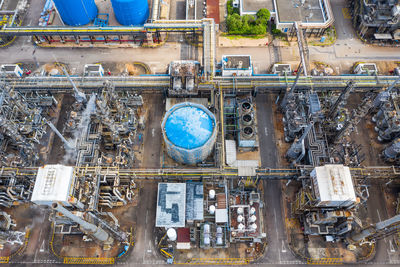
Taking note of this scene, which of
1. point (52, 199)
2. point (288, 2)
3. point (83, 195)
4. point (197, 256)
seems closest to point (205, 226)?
point (197, 256)

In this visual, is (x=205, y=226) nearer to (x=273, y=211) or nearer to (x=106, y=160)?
(x=273, y=211)

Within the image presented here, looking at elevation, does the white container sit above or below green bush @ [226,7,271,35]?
below

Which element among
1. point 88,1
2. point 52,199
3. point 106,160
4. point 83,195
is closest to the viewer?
point 52,199

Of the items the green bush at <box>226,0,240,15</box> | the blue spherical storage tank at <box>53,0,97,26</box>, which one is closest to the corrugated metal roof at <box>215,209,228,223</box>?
the green bush at <box>226,0,240,15</box>

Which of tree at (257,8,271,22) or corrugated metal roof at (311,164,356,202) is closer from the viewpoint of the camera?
corrugated metal roof at (311,164,356,202)

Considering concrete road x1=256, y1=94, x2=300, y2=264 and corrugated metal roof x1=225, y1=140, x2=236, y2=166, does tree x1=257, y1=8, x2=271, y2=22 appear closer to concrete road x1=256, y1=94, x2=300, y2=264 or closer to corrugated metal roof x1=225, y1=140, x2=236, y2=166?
concrete road x1=256, y1=94, x2=300, y2=264

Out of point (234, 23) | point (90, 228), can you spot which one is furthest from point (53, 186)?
point (234, 23)
